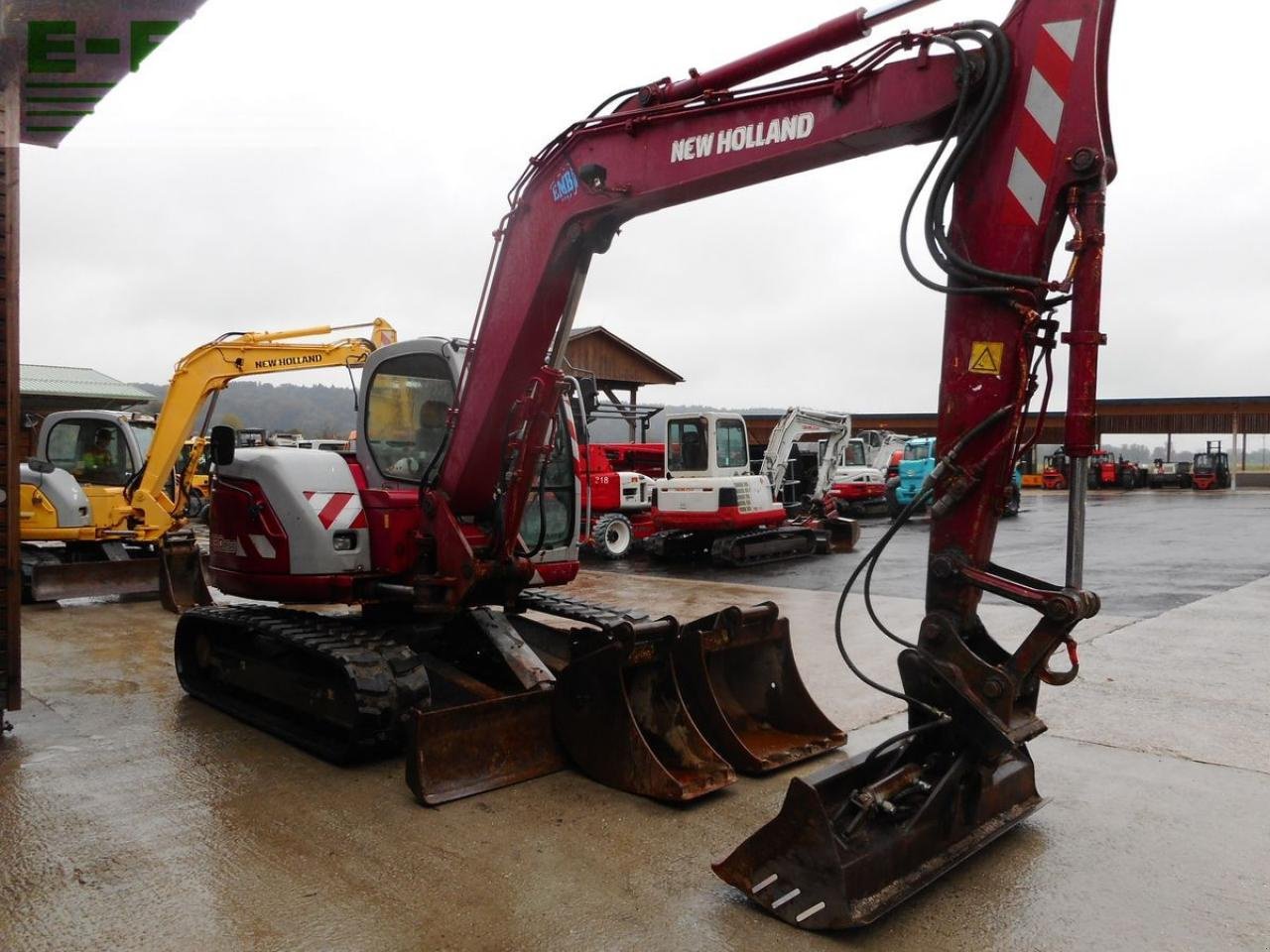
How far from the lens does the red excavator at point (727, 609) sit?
10.8ft

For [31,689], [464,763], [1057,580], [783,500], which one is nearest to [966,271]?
[464,763]

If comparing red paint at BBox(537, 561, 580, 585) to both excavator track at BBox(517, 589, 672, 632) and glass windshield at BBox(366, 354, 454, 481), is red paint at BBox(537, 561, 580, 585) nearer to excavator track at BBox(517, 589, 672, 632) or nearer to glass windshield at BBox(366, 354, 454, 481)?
excavator track at BBox(517, 589, 672, 632)

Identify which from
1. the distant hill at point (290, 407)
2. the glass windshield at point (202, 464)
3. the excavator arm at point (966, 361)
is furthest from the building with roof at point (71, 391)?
the distant hill at point (290, 407)

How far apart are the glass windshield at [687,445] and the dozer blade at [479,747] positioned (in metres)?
10.7

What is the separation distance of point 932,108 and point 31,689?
6.27 meters

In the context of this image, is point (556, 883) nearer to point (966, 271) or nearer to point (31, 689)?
point (966, 271)

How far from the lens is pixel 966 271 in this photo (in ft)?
11.2

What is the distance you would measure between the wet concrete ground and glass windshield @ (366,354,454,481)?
170 centimetres

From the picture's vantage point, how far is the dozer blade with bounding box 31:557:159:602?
927 centimetres

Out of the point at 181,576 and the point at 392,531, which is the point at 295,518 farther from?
the point at 181,576

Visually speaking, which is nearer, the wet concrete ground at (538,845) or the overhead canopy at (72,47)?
the wet concrete ground at (538,845)

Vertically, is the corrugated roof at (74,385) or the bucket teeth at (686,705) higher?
the corrugated roof at (74,385)

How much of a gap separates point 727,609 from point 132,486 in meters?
8.14

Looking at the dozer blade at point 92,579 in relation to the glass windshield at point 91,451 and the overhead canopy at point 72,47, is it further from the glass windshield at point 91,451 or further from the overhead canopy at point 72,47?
the overhead canopy at point 72,47
